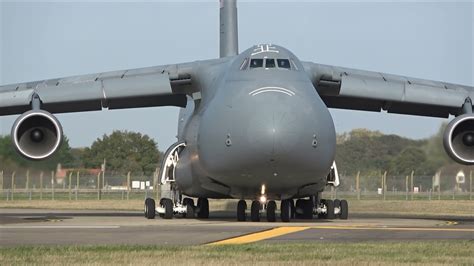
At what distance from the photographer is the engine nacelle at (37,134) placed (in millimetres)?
21094

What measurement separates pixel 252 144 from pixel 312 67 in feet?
15.1

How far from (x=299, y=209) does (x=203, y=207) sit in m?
2.29

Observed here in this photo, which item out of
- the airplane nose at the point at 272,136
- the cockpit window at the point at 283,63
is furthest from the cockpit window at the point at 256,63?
the airplane nose at the point at 272,136

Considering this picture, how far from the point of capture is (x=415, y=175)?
119ft

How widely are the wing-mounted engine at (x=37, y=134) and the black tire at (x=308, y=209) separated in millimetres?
5532

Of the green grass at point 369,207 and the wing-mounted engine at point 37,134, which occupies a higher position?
the wing-mounted engine at point 37,134

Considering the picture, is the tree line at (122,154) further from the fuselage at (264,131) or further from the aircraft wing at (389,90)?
the fuselage at (264,131)

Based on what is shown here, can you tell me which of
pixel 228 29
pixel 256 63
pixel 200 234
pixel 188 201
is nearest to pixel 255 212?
pixel 256 63

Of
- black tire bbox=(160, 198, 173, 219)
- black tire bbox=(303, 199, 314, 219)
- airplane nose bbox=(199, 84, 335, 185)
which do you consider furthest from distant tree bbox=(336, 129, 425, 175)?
airplane nose bbox=(199, 84, 335, 185)

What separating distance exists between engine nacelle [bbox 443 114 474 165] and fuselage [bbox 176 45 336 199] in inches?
116

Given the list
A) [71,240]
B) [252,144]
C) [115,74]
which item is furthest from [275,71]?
[71,240]

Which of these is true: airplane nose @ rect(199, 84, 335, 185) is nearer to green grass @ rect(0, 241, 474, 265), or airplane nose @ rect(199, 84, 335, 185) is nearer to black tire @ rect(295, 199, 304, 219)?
black tire @ rect(295, 199, 304, 219)

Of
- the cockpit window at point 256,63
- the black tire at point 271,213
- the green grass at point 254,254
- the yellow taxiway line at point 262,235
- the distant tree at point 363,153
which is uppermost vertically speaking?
the cockpit window at point 256,63

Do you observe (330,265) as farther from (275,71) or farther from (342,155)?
(342,155)
